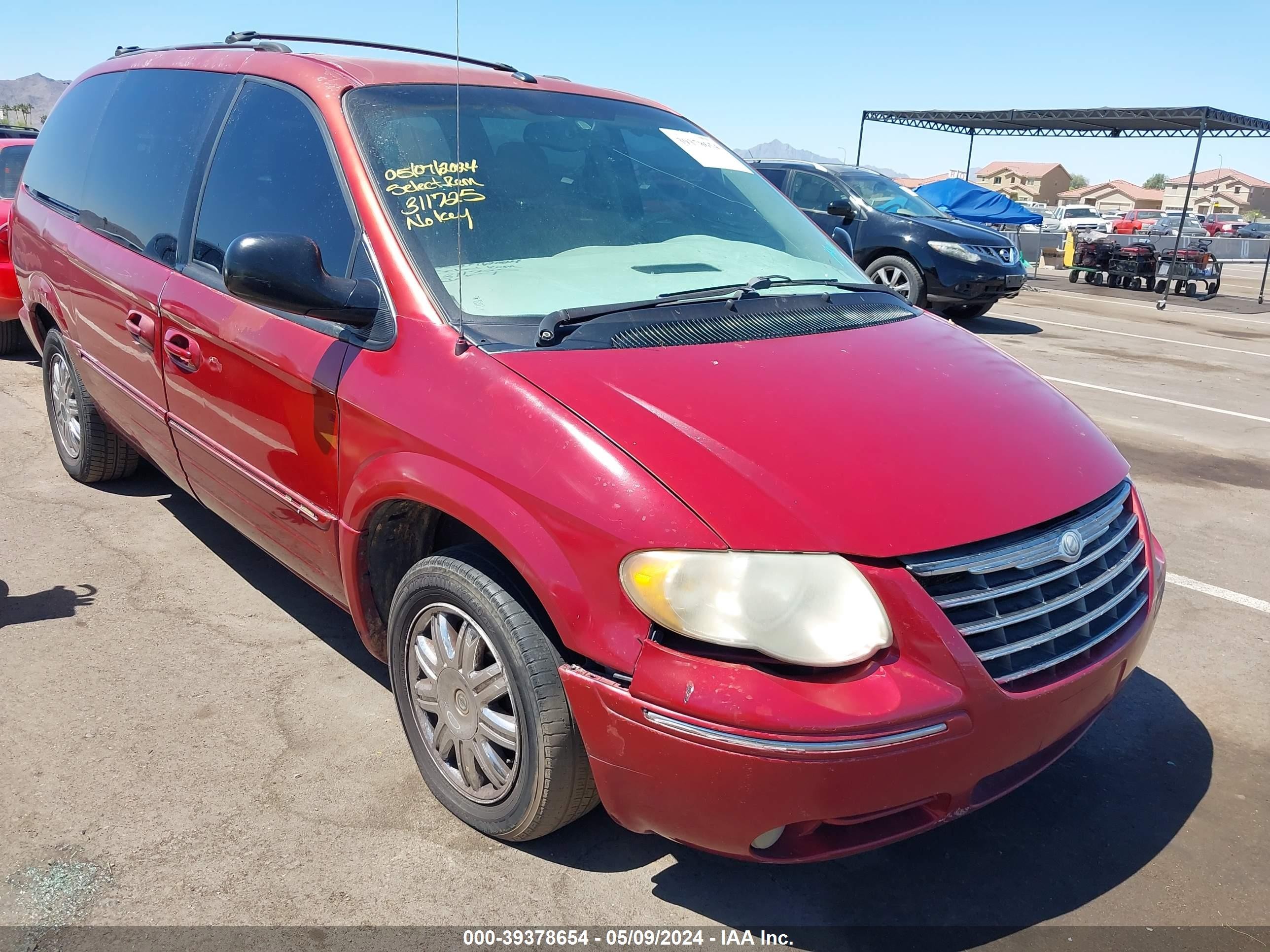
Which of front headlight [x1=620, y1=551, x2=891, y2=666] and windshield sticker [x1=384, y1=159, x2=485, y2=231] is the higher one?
windshield sticker [x1=384, y1=159, x2=485, y2=231]

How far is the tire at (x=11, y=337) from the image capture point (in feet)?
25.6

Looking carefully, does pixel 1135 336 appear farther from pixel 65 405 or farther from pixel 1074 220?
pixel 1074 220

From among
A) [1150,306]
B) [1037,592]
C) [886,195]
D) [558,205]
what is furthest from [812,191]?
[1037,592]

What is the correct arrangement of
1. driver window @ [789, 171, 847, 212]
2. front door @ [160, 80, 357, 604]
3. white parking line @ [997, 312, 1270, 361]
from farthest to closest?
driver window @ [789, 171, 847, 212]
white parking line @ [997, 312, 1270, 361]
front door @ [160, 80, 357, 604]

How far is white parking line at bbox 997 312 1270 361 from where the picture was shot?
1179 centimetres

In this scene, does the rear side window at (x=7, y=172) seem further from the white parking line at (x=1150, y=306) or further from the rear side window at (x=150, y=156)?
the white parking line at (x=1150, y=306)

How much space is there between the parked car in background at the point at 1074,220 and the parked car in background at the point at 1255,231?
6283 millimetres

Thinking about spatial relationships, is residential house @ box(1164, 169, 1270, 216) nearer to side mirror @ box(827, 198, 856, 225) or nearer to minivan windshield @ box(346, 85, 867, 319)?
side mirror @ box(827, 198, 856, 225)

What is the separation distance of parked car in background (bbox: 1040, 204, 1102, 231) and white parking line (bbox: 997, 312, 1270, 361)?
97.2 ft

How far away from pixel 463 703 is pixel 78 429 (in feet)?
11.0

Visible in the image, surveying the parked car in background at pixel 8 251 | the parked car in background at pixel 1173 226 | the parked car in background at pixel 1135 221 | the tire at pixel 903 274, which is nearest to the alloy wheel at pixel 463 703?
the parked car in background at pixel 8 251

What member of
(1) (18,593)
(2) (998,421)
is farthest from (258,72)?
(2) (998,421)

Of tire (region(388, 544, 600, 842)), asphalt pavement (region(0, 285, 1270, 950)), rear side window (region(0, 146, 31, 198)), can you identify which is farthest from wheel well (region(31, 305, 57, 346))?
rear side window (region(0, 146, 31, 198))

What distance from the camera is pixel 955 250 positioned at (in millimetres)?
11539
